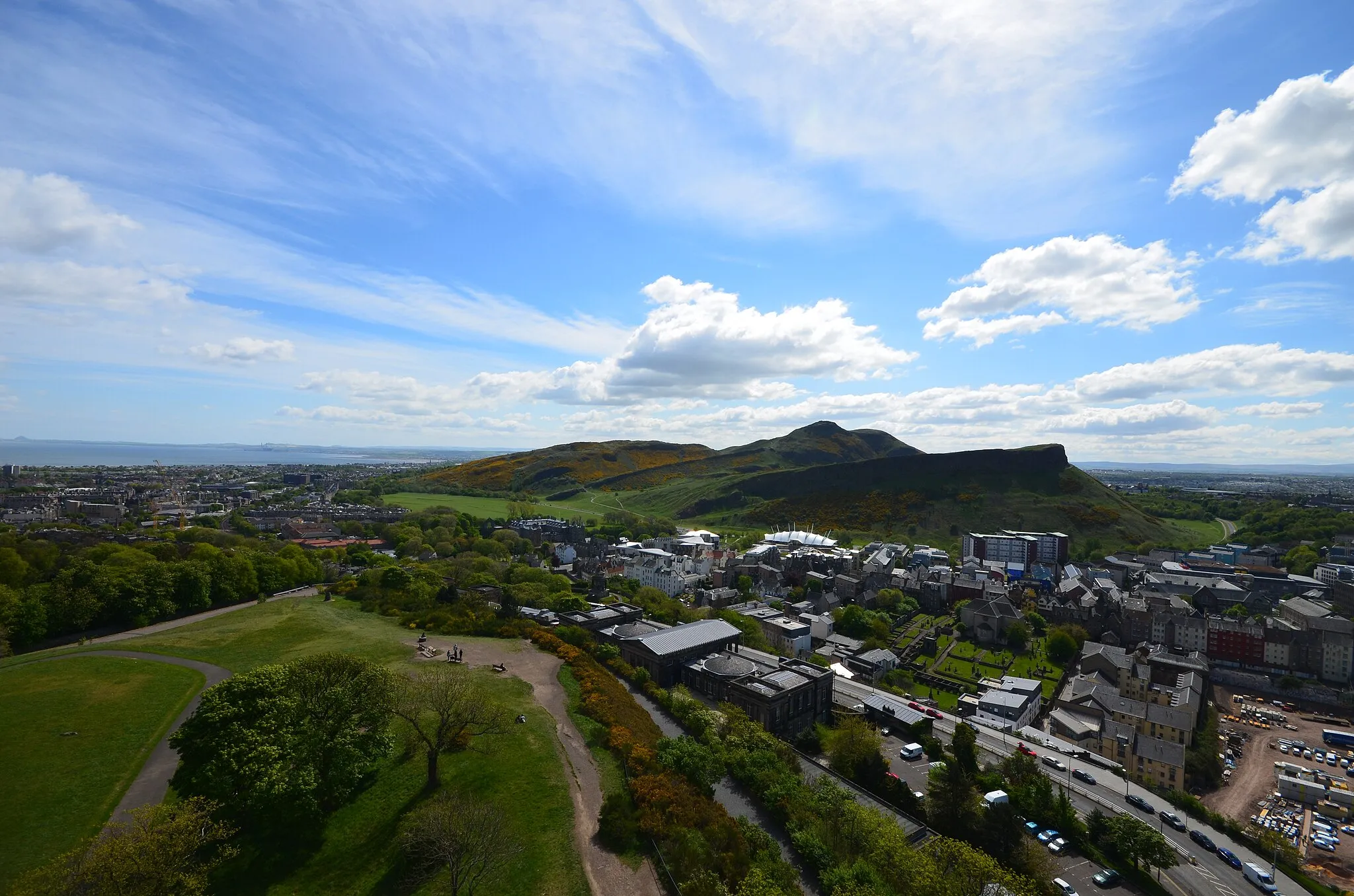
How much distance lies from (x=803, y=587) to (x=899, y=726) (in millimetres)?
44410

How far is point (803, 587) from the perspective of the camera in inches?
A: 3639

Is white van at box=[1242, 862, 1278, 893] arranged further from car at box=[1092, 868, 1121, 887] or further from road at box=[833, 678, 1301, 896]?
car at box=[1092, 868, 1121, 887]

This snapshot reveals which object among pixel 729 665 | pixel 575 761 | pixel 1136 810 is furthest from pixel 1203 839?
pixel 575 761

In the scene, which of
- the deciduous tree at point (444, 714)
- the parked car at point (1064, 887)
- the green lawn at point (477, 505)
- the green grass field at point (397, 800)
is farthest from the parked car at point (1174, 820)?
the green lawn at point (477, 505)

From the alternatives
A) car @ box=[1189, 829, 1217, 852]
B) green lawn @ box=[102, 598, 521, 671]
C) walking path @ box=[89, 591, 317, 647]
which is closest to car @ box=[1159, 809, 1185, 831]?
car @ box=[1189, 829, 1217, 852]

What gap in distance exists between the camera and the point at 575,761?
114 feet

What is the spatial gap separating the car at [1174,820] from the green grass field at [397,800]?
38.2m

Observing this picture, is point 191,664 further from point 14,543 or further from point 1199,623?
point 1199,623

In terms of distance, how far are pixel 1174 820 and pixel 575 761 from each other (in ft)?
126

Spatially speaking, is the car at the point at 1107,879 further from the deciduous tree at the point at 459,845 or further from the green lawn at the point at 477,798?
the deciduous tree at the point at 459,845

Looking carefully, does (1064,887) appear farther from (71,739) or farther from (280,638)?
(280,638)

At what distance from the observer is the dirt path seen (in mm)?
26062

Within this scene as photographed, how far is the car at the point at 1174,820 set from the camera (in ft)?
128

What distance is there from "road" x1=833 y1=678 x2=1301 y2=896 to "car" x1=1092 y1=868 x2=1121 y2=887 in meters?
2.95
